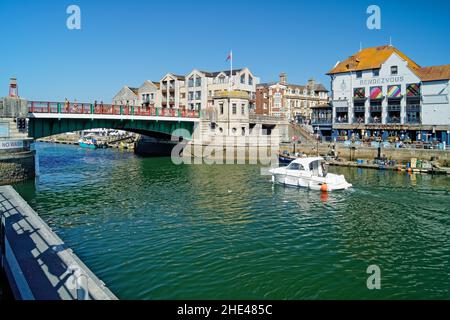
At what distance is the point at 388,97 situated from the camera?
7825 centimetres

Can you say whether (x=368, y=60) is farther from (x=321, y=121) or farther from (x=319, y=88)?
(x=319, y=88)

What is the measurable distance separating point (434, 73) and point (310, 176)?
151ft

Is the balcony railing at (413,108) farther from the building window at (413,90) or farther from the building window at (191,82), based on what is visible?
the building window at (191,82)

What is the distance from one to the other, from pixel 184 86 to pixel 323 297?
94.3 m

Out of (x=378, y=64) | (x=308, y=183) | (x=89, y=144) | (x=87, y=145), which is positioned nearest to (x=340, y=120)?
(x=378, y=64)

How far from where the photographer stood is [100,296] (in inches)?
535

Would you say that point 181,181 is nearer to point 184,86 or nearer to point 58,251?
point 58,251

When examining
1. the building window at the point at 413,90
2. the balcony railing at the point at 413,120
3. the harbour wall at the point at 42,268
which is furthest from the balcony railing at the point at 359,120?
the harbour wall at the point at 42,268

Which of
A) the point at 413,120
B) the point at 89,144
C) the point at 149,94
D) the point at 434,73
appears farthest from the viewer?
the point at 89,144

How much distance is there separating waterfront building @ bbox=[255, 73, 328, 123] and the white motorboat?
58.3 m

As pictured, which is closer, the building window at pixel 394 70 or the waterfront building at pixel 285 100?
the building window at pixel 394 70

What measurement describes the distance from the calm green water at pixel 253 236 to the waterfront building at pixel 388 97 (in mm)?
30394

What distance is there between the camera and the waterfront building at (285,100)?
359 feet

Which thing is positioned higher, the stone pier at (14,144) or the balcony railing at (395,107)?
the balcony railing at (395,107)
